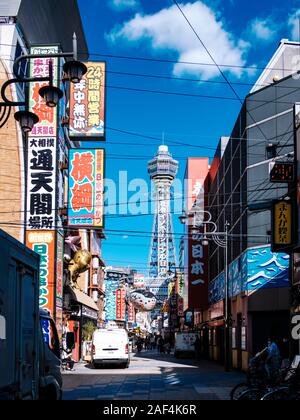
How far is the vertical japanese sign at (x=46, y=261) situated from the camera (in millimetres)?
30223

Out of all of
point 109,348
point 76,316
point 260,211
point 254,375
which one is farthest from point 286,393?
point 76,316

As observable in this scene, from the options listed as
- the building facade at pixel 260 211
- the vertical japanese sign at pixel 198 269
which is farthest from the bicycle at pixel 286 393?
the vertical japanese sign at pixel 198 269

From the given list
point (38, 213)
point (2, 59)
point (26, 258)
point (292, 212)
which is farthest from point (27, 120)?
point (2, 59)

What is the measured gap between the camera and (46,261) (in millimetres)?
30375

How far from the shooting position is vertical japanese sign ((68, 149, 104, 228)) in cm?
3148

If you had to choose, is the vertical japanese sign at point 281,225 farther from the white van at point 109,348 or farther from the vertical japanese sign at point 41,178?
the white van at point 109,348

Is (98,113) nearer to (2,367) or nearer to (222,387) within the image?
(222,387)

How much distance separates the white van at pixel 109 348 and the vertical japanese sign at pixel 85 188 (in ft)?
19.1

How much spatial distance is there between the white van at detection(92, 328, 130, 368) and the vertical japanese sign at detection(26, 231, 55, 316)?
12.3 feet

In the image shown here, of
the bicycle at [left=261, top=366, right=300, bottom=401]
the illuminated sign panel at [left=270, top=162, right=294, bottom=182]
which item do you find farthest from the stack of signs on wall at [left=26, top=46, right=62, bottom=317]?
the bicycle at [left=261, top=366, right=300, bottom=401]

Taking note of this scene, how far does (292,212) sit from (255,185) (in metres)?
7.86

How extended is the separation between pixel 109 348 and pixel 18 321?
2530cm

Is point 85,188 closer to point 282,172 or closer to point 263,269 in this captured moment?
point 263,269
